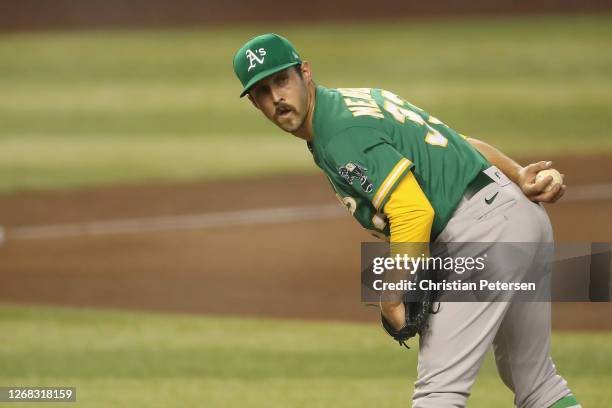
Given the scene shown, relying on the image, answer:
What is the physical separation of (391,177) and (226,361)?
125 inches

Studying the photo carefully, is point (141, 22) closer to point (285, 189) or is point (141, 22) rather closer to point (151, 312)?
point (285, 189)

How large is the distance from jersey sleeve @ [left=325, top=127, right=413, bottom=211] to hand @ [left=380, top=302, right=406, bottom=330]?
0.37 m

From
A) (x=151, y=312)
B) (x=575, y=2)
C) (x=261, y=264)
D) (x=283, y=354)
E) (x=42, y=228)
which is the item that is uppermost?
(x=575, y=2)

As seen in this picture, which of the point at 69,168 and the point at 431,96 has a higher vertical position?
the point at 431,96

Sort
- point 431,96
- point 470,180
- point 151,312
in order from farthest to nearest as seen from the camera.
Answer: point 431,96 < point 151,312 < point 470,180

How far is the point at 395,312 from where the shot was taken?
160 inches

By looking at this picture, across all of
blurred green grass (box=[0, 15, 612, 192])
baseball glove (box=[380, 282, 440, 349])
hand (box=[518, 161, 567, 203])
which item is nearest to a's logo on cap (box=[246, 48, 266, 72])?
baseball glove (box=[380, 282, 440, 349])

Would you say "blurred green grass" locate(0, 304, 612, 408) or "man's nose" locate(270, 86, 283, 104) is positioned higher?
"man's nose" locate(270, 86, 283, 104)

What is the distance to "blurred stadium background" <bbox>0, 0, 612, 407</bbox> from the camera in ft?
22.0

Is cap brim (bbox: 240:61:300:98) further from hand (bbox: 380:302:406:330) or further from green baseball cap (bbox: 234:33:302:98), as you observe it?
hand (bbox: 380:302:406:330)

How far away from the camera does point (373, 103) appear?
4188 mm

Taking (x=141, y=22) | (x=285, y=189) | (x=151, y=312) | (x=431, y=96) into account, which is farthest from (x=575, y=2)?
(x=151, y=312)

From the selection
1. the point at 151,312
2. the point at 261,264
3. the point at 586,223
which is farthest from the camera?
the point at 586,223

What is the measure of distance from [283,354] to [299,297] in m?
1.69
